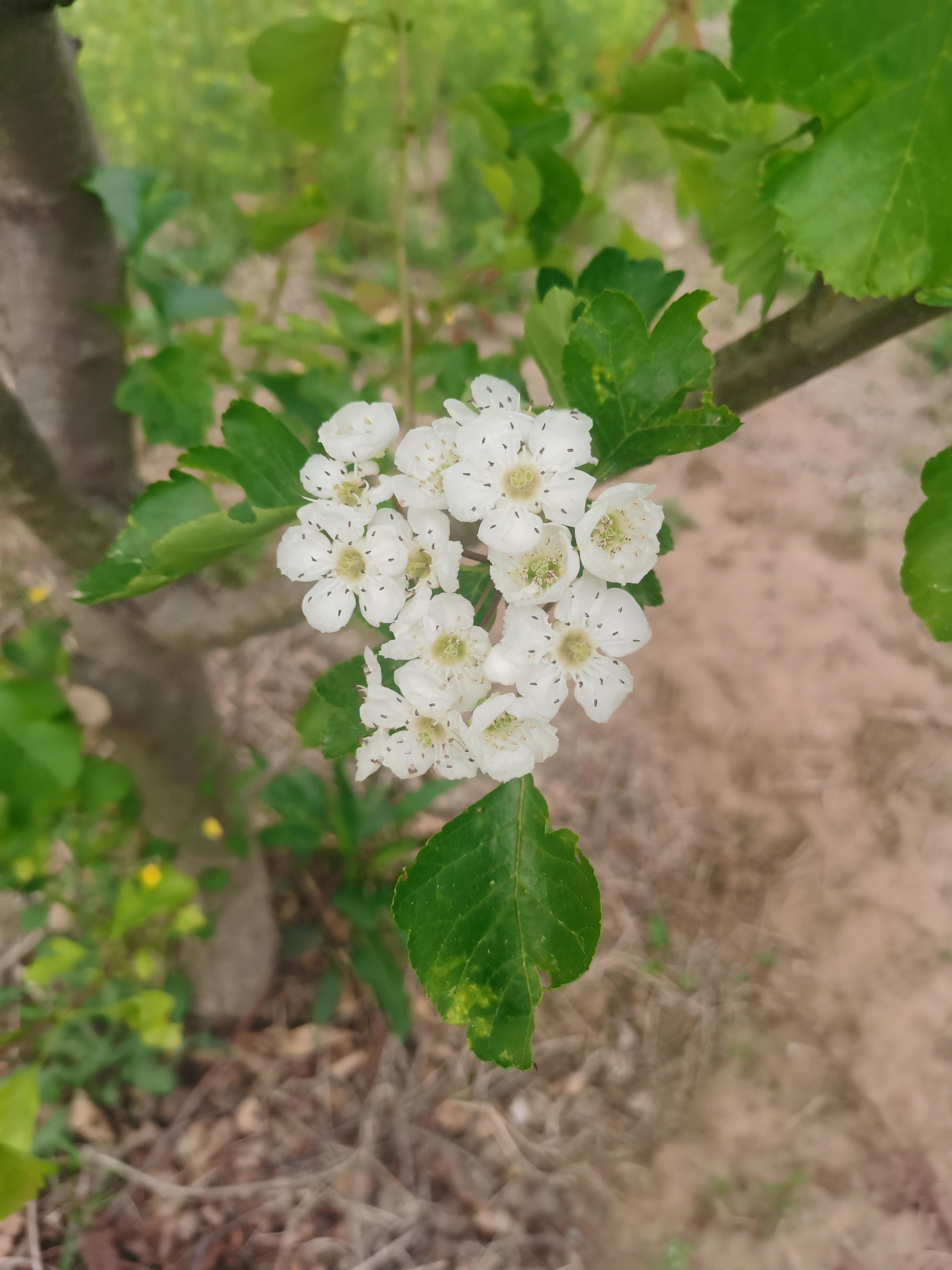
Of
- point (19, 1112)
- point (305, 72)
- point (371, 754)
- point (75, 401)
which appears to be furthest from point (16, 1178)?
point (305, 72)

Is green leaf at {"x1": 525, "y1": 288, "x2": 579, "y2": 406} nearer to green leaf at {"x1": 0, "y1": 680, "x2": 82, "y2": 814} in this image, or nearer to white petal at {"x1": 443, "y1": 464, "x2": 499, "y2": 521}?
white petal at {"x1": 443, "y1": 464, "x2": 499, "y2": 521}

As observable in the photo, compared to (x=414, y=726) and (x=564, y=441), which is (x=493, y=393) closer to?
(x=564, y=441)

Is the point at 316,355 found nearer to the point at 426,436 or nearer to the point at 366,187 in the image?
the point at 426,436

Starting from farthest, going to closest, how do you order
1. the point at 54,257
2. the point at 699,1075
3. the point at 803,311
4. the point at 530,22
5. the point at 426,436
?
the point at 530,22
the point at 699,1075
the point at 54,257
the point at 803,311
the point at 426,436

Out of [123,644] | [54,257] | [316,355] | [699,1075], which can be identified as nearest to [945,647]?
[699,1075]

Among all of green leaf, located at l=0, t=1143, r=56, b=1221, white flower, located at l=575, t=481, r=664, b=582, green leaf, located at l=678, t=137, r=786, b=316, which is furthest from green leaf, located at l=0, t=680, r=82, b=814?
green leaf, located at l=678, t=137, r=786, b=316

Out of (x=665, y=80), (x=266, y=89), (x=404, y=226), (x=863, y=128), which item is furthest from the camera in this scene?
(x=266, y=89)
